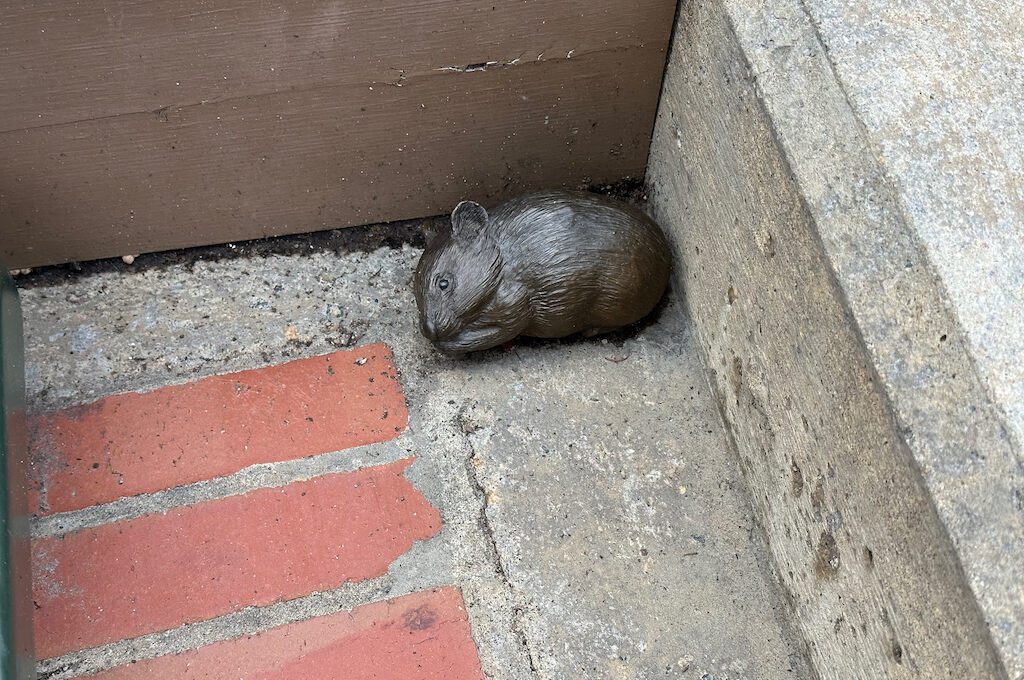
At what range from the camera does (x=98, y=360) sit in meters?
1.73

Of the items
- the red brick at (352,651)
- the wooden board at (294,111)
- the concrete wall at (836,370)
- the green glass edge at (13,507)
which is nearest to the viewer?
the concrete wall at (836,370)

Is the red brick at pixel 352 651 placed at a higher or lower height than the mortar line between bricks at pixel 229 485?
lower

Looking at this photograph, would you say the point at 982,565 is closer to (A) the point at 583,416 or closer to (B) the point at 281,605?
(A) the point at 583,416

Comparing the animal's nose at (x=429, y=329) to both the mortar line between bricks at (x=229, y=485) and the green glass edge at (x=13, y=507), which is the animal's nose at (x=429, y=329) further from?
the green glass edge at (x=13, y=507)

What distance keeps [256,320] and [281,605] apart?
540mm

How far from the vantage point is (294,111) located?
66.4 inches

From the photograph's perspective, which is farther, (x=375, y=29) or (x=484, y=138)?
(x=484, y=138)

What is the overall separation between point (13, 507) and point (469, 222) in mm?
820

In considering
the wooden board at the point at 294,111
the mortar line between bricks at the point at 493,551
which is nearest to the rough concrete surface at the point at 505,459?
the mortar line between bricks at the point at 493,551

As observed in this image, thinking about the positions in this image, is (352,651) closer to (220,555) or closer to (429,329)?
(220,555)

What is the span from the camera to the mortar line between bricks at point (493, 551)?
1.47 m

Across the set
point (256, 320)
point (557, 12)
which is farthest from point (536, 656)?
point (557, 12)

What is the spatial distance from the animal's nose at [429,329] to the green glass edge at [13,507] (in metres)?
0.64

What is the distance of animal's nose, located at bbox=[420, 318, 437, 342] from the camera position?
1688mm
